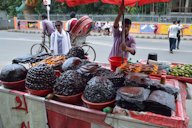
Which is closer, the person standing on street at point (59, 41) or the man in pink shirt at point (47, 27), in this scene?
the person standing on street at point (59, 41)

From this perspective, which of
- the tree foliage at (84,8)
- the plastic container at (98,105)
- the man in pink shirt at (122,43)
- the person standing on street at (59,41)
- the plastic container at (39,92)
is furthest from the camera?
the tree foliage at (84,8)

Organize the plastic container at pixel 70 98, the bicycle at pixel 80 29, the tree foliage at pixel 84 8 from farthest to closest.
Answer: the tree foliage at pixel 84 8, the bicycle at pixel 80 29, the plastic container at pixel 70 98

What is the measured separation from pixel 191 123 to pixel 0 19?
27474 mm

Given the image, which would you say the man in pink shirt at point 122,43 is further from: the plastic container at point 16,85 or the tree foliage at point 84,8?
the tree foliage at point 84,8

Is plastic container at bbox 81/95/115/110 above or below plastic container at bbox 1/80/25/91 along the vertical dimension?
below


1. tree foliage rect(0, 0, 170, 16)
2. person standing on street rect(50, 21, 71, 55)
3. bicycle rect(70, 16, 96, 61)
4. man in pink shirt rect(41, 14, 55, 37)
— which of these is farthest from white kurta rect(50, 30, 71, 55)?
tree foliage rect(0, 0, 170, 16)

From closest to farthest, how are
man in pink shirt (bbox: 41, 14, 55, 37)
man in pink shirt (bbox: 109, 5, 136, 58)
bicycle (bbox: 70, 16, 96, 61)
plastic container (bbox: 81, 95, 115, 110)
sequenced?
plastic container (bbox: 81, 95, 115, 110) < man in pink shirt (bbox: 109, 5, 136, 58) < bicycle (bbox: 70, 16, 96, 61) < man in pink shirt (bbox: 41, 14, 55, 37)

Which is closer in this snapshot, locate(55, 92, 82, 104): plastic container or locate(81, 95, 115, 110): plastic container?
locate(81, 95, 115, 110): plastic container

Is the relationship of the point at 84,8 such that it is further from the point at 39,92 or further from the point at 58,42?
the point at 39,92

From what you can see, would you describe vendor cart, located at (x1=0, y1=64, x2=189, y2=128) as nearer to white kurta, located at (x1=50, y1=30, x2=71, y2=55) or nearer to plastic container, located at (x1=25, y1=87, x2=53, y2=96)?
plastic container, located at (x1=25, y1=87, x2=53, y2=96)

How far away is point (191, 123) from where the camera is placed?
389 cm

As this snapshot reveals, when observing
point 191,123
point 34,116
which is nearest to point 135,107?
point 34,116

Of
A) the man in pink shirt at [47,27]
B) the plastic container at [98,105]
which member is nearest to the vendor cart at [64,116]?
the plastic container at [98,105]

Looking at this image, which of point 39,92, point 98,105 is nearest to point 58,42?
point 39,92
